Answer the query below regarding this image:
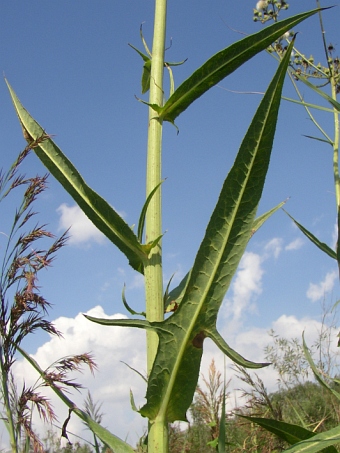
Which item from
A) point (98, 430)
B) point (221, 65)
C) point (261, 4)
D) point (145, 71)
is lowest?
point (98, 430)

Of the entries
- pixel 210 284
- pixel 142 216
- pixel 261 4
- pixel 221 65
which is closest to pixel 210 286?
pixel 210 284

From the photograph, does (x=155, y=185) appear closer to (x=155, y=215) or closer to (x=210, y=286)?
(x=155, y=215)

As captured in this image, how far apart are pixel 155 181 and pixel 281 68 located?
47 cm

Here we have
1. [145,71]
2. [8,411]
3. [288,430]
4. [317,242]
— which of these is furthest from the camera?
[317,242]

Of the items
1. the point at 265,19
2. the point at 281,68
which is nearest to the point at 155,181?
the point at 281,68

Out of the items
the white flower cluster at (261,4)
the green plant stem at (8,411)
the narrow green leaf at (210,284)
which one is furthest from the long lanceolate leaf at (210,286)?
the white flower cluster at (261,4)

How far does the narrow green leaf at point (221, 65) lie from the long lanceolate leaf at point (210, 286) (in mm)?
266

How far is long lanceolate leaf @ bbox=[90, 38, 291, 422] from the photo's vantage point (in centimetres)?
101

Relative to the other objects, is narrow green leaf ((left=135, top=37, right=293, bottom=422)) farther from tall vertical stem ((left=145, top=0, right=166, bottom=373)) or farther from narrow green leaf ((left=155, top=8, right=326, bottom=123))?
narrow green leaf ((left=155, top=8, right=326, bottom=123))

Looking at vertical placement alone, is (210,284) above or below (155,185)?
below

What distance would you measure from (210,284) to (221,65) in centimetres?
57

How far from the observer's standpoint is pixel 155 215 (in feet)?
4.20

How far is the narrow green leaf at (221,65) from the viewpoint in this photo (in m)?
1.12

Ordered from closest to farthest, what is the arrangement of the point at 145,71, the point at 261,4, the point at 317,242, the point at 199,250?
the point at 199,250, the point at 145,71, the point at 317,242, the point at 261,4
